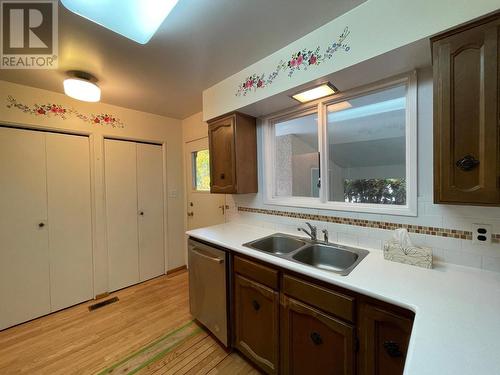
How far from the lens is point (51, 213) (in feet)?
7.45

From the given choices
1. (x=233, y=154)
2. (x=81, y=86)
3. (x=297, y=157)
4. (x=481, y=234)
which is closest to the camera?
(x=481, y=234)

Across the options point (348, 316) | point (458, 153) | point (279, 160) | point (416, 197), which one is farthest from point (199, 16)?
point (348, 316)

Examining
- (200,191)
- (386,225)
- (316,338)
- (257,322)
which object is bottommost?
(257,322)

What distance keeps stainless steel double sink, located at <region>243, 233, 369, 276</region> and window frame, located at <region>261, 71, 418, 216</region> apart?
0.31 meters

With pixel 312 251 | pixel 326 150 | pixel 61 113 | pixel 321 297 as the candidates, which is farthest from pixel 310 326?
pixel 61 113

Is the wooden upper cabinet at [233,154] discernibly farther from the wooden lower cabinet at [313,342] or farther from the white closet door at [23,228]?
the white closet door at [23,228]

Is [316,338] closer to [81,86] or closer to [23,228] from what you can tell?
[81,86]

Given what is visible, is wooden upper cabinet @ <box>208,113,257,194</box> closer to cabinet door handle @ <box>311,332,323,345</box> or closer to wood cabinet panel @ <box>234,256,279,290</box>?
wood cabinet panel @ <box>234,256,279,290</box>

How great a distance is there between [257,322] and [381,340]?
2.67 feet

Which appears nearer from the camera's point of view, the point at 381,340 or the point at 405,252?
the point at 381,340

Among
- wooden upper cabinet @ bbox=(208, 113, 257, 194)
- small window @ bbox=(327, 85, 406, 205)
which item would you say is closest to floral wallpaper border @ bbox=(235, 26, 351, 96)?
wooden upper cabinet @ bbox=(208, 113, 257, 194)

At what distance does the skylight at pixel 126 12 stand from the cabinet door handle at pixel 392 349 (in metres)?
1.82

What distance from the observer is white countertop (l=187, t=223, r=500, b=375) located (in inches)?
24.0

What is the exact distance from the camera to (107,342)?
1.85 meters
